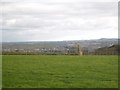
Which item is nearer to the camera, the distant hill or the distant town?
the distant hill

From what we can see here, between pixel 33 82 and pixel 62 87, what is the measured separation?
1.67m

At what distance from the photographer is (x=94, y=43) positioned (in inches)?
1823

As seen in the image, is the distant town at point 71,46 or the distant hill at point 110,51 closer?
the distant hill at point 110,51

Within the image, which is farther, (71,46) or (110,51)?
(71,46)

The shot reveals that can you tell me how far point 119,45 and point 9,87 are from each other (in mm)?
32425

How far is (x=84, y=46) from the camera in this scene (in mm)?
46250

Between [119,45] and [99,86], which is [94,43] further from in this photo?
[99,86]

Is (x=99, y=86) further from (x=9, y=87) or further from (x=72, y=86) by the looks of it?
(x=9, y=87)

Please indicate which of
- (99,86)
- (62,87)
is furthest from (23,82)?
(99,86)

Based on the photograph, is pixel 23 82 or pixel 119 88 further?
pixel 23 82

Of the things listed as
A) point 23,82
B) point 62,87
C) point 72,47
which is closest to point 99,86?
point 62,87

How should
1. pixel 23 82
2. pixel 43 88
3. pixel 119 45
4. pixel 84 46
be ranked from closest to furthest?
1. pixel 43 88
2. pixel 23 82
3. pixel 119 45
4. pixel 84 46

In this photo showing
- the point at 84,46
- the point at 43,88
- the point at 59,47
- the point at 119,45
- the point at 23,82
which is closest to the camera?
the point at 43,88

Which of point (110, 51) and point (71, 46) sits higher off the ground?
point (71, 46)
